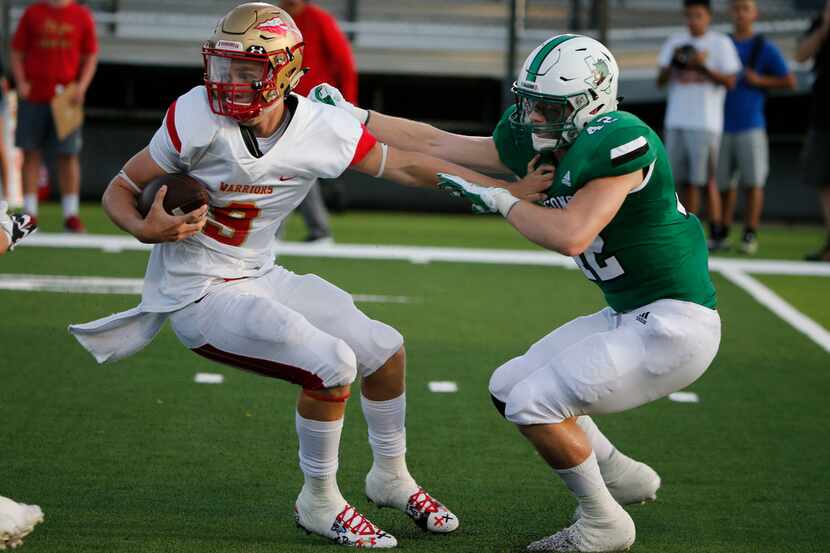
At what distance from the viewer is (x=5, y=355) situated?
6277 millimetres

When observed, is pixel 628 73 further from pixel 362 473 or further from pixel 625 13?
pixel 362 473

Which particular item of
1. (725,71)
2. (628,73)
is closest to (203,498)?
(725,71)

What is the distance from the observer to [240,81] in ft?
13.1

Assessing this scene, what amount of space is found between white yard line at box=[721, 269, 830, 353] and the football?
4.23 m

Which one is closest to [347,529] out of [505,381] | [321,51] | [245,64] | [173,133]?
[505,381]

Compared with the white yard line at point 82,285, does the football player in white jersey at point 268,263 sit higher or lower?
higher

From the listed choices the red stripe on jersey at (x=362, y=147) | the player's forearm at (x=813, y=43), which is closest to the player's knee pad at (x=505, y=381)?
the red stripe on jersey at (x=362, y=147)

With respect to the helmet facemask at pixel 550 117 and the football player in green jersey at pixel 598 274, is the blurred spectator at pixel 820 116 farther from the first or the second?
the helmet facemask at pixel 550 117

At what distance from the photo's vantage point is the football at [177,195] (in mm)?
3914

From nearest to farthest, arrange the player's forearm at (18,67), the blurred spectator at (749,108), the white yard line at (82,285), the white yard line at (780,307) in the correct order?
the white yard line at (780,307) → the white yard line at (82,285) → the player's forearm at (18,67) → the blurred spectator at (749,108)

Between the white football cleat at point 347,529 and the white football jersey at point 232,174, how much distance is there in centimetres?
77

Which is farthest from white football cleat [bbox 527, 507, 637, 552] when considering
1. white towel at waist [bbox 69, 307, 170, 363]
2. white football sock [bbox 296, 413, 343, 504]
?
white towel at waist [bbox 69, 307, 170, 363]

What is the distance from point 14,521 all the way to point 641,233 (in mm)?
1978

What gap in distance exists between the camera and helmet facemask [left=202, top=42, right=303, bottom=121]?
13.1 ft
